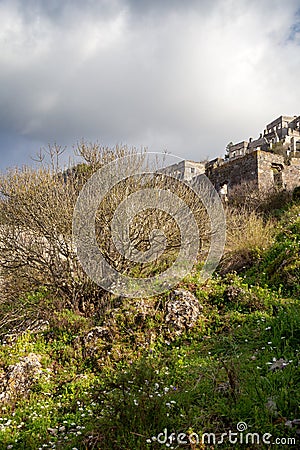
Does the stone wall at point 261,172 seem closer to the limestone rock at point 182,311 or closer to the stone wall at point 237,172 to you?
the stone wall at point 237,172

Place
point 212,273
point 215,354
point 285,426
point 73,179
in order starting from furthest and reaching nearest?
point 212,273 → point 73,179 → point 215,354 → point 285,426

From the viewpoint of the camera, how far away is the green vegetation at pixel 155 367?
10.3 ft

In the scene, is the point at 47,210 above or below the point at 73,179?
below

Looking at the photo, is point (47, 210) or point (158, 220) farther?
point (158, 220)

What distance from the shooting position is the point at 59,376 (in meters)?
4.77

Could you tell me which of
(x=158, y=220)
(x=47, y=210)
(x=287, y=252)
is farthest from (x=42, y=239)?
(x=287, y=252)

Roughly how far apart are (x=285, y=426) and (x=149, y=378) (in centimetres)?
152

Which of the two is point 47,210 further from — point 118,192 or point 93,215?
point 118,192
